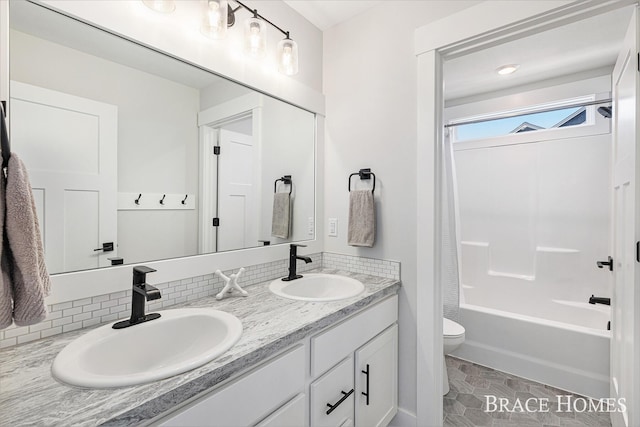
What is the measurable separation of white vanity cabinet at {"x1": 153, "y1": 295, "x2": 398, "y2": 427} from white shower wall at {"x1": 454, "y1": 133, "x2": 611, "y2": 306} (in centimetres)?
185

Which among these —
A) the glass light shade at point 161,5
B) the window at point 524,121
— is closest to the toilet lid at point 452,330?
the window at point 524,121

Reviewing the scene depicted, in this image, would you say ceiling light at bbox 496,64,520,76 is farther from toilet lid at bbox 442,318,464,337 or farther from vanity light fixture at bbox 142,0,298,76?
toilet lid at bbox 442,318,464,337

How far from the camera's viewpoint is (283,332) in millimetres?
957

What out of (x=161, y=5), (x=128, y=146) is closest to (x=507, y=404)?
(x=128, y=146)

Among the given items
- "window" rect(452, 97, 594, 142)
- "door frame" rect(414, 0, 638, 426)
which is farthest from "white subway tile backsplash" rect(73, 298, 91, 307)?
"window" rect(452, 97, 594, 142)

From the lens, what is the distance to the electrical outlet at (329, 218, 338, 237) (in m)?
1.90

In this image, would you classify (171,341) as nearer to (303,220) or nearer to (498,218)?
(303,220)

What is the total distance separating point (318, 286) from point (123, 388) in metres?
1.11

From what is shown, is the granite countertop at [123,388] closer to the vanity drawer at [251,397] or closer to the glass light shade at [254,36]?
the vanity drawer at [251,397]

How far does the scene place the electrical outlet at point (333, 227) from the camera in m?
1.90

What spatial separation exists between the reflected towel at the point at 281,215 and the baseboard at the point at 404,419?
1.15m

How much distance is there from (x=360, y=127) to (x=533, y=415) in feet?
6.51

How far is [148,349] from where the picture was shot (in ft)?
3.21

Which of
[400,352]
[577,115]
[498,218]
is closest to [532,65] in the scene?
[577,115]
